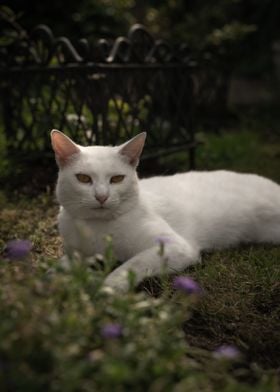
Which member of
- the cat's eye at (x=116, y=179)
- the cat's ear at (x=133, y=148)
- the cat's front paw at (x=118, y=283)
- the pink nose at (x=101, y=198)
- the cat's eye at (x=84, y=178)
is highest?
the cat's ear at (x=133, y=148)

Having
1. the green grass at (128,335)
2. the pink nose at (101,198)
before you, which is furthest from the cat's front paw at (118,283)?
the pink nose at (101,198)

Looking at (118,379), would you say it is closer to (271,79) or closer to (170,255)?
(170,255)

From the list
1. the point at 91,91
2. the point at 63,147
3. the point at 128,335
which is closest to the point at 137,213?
the point at 63,147

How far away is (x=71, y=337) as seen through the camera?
1.56m

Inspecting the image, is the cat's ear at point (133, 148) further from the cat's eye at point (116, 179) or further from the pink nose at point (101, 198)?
the pink nose at point (101, 198)

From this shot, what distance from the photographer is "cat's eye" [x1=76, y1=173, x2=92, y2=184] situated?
2.57 metres

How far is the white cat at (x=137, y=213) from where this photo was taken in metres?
2.56

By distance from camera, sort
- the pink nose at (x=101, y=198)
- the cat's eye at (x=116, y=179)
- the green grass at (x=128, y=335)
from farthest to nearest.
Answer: the cat's eye at (x=116, y=179) < the pink nose at (x=101, y=198) < the green grass at (x=128, y=335)

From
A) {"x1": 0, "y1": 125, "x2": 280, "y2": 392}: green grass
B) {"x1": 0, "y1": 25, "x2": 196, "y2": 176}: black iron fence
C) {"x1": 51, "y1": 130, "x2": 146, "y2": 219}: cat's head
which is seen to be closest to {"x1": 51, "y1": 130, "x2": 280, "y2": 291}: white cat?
{"x1": 51, "y1": 130, "x2": 146, "y2": 219}: cat's head

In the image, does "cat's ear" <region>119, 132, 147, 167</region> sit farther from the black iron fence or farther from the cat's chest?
the black iron fence

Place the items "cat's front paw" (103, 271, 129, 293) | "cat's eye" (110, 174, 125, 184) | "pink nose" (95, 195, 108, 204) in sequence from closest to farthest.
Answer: "cat's front paw" (103, 271, 129, 293), "pink nose" (95, 195, 108, 204), "cat's eye" (110, 174, 125, 184)

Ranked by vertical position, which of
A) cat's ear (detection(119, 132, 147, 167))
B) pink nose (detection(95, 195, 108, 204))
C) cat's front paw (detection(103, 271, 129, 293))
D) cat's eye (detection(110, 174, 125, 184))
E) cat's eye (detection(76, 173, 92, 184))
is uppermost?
cat's ear (detection(119, 132, 147, 167))

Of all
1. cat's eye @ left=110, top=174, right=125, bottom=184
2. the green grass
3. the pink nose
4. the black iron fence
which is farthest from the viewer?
the black iron fence

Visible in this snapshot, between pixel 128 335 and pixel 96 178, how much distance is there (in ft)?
3.43
